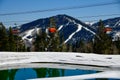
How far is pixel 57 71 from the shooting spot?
73.8 ft

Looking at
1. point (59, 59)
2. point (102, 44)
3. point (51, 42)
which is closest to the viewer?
point (59, 59)

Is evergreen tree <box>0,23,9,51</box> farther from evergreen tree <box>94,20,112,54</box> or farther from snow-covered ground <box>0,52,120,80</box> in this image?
snow-covered ground <box>0,52,120,80</box>

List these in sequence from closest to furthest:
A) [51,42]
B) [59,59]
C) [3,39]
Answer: [59,59]
[3,39]
[51,42]

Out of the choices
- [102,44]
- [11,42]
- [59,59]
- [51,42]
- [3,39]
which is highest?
[3,39]

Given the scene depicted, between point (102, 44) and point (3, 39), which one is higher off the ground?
point (3, 39)

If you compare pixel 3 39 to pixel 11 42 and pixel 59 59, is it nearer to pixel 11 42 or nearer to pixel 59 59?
pixel 11 42

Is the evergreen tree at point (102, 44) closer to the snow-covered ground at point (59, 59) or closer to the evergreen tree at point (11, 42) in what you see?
the evergreen tree at point (11, 42)

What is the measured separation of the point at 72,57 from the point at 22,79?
6.05 metres

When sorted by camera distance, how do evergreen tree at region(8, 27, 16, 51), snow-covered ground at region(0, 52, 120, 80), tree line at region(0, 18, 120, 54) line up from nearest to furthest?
snow-covered ground at region(0, 52, 120, 80)
tree line at region(0, 18, 120, 54)
evergreen tree at region(8, 27, 16, 51)

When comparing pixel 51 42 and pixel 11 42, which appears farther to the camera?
pixel 51 42

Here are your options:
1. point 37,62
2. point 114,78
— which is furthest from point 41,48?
point 114,78

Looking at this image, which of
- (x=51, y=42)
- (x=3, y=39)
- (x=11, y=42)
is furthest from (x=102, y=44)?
(x=3, y=39)

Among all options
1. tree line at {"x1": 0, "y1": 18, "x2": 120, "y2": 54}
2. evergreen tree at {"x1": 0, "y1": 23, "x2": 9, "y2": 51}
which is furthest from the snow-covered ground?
evergreen tree at {"x1": 0, "y1": 23, "x2": 9, "y2": 51}

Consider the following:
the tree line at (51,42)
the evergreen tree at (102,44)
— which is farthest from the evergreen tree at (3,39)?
the evergreen tree at (102,44)
